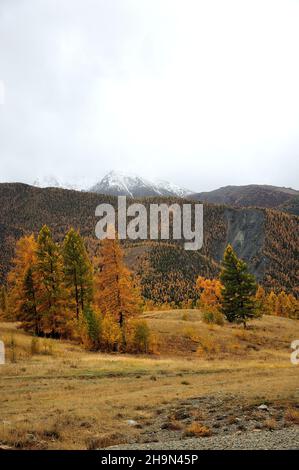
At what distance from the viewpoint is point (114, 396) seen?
19.3m

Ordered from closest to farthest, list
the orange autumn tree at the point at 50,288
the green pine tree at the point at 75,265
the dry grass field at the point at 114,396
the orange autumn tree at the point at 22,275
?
the dry grass field at the point at 114,396, the orange autumn tree at the point at 22,275, the orange autumn tree at the point at 50,288, the green pine tree at the point at 75,265

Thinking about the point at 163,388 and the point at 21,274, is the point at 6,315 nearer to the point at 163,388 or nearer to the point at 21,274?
the point at 21,274

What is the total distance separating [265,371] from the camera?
87.6 ft

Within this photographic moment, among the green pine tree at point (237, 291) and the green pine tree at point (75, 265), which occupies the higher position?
the green pine tree at point (75, 265)

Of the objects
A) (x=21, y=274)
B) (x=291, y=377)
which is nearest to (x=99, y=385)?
(x=291, y=377)

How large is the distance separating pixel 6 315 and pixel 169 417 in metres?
47.5

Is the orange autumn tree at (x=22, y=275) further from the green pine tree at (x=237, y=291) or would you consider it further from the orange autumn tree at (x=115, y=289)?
the green pine tree at (x=237, y=291)

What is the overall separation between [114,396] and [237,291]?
3737 cm

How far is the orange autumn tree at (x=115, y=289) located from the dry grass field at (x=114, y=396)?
4096mm

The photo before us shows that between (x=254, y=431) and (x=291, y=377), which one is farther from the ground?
(x=254, y=431)

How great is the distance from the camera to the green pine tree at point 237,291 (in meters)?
54.5

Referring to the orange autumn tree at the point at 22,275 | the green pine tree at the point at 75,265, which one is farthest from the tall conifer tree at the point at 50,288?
the green pine tree at the point at 75,265

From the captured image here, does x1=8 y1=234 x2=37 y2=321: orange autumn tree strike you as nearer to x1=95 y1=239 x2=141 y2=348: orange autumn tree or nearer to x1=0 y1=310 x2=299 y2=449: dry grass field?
x1=0 y1=310 x2=299 y2=449: dry grass field

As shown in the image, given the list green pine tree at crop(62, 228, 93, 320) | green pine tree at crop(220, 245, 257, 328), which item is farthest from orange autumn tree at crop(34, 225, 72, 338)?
green pine tree at crop(220, 245, 257, 328)
